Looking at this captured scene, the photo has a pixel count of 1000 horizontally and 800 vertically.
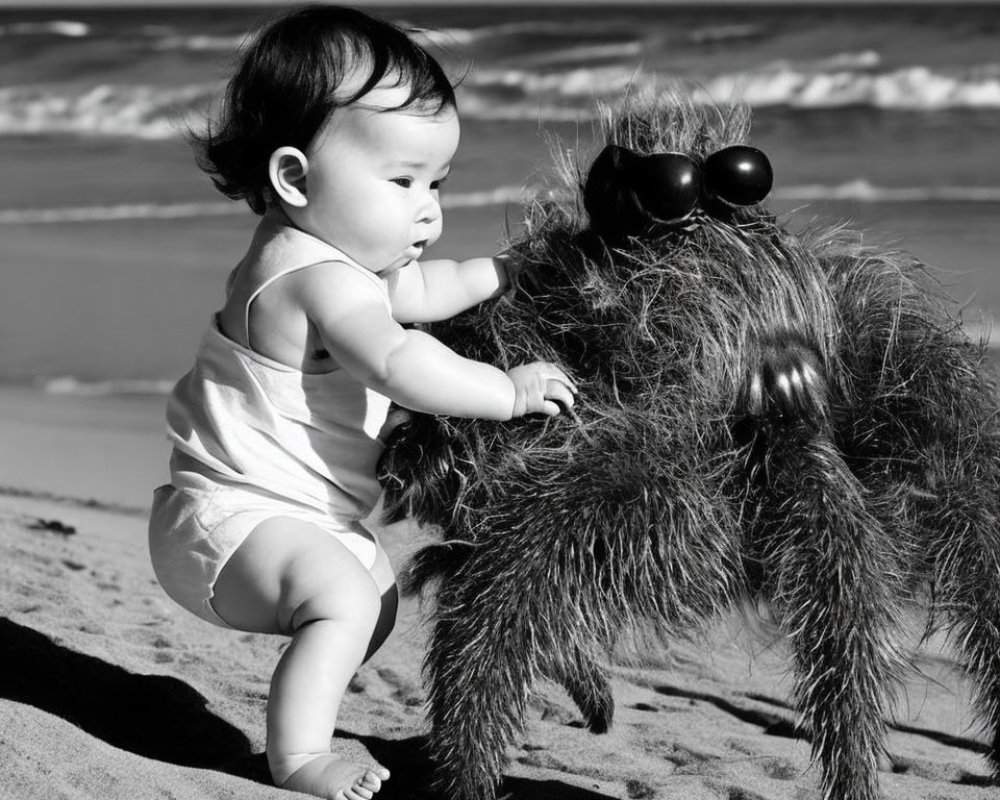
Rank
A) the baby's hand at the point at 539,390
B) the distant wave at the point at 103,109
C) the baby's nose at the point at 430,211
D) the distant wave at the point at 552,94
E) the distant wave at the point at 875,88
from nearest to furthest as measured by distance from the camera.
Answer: the baby's hand at the point at 539,390 → the baby's nose at the point at 430,211 → the distant wave at the point at 875,88 → the distant wave at the point at 552,94 → the distant wave at the point at 103,109

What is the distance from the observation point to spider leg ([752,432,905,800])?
222 cm

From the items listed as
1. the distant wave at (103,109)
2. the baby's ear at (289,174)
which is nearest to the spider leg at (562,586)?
the baby's ear at (289,174)

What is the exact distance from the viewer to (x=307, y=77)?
2.37 m

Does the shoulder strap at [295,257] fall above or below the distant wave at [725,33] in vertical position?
below

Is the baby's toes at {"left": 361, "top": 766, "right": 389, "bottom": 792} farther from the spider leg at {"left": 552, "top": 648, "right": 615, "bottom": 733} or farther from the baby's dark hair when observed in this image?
the baby's dark hair

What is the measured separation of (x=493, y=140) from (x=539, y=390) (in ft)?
32.3

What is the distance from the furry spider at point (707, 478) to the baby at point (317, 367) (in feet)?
0.42

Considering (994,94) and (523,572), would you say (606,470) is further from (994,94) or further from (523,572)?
(994,94)

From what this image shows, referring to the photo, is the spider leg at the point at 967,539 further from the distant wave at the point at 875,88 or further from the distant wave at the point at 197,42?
the distant wave at the point at 197,42

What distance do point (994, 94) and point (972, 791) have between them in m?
10.7

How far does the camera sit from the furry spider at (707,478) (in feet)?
7.39

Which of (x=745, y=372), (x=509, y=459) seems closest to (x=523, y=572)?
(x=509, y=459)

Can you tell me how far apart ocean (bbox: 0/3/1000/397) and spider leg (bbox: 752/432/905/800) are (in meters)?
0.75

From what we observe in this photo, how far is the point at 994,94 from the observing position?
12344mm
